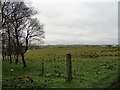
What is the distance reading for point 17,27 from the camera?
1505 inches

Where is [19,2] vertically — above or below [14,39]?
above

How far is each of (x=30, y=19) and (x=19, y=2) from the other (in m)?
5.57

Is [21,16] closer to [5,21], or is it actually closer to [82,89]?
[5,21]

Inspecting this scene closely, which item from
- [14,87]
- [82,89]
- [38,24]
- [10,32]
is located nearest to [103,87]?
[82,89]

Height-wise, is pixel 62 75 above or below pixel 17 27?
below

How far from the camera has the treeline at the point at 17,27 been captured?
3195 centimetres

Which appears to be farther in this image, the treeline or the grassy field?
the treeline

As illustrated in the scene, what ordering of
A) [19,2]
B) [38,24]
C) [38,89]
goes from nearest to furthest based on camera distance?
[38,89]
[19,2]
[38,24]

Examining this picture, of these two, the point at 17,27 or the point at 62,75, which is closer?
the point at 62,75

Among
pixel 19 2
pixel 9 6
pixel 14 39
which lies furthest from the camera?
pixel 14 39

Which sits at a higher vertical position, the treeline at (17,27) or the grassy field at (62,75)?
the treeline at (17,27)

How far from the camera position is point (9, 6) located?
32.9 m

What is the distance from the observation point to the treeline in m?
31.9

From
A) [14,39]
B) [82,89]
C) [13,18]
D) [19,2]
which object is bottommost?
[82,89]
